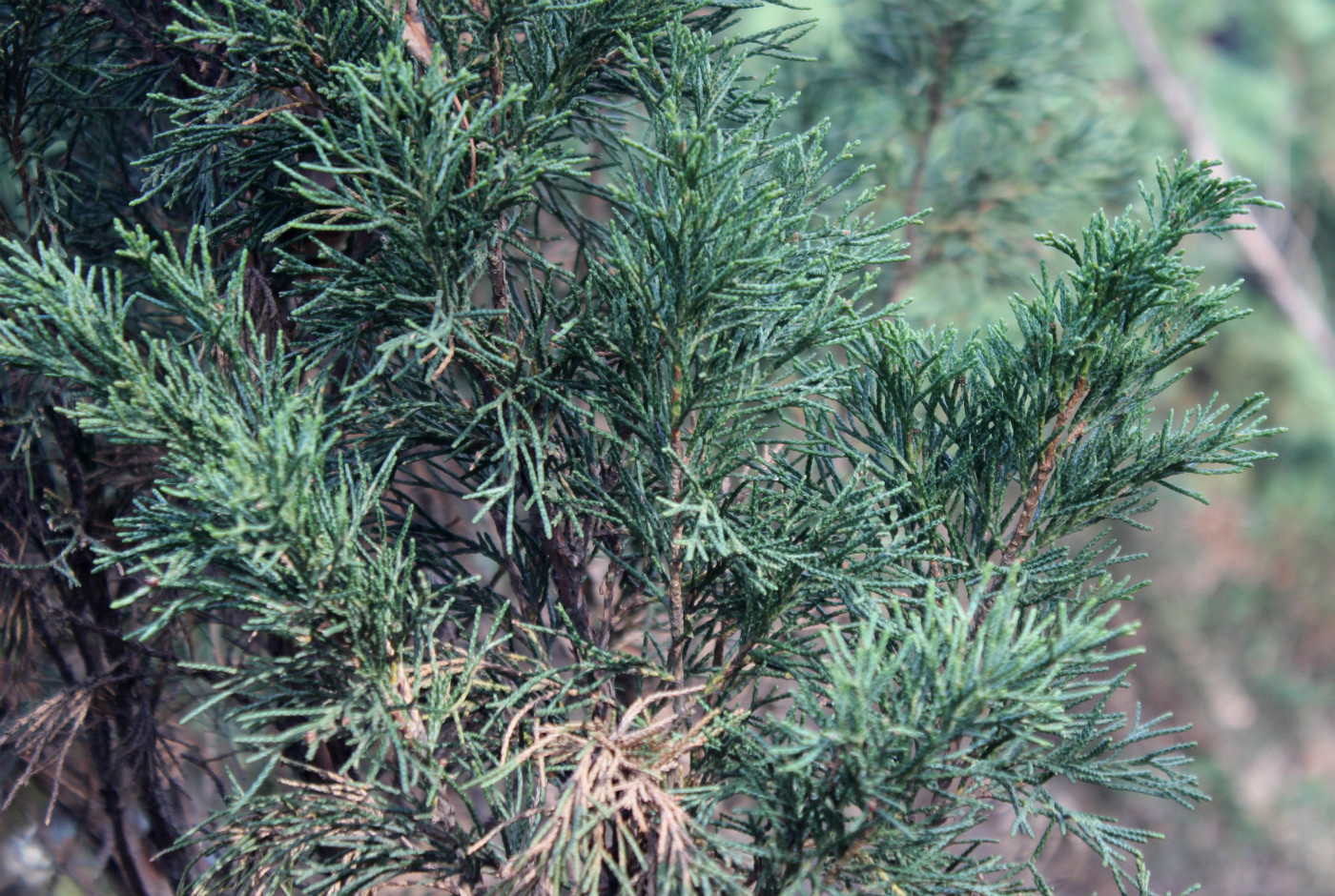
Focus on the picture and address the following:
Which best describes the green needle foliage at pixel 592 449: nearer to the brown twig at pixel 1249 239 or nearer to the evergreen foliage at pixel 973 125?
the evergreen foliage at pixel 973 125

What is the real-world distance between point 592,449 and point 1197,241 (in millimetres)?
7444

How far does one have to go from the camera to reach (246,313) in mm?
699

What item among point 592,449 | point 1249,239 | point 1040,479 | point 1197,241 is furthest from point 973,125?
point 1197,241

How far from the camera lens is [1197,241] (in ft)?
22.0

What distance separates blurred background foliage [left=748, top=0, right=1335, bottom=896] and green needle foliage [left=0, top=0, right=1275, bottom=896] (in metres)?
0.31

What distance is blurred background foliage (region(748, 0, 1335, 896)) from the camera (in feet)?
6.37

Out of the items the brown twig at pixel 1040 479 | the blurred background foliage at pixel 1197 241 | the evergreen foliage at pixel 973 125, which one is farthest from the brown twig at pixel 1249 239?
the brown twig at pixel 1040 479

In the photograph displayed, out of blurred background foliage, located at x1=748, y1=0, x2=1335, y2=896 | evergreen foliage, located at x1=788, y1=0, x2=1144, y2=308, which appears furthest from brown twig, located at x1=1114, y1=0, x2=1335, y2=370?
evergreen foliage, located at x1=788, y1=0, x2=1144, y2=308

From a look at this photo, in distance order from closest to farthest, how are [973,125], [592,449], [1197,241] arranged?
[592,449] → [973,125] → [1197,241]

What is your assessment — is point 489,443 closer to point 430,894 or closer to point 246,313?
point 246,313

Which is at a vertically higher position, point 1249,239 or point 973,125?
point 1249,239

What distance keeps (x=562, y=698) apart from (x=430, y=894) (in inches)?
41.1

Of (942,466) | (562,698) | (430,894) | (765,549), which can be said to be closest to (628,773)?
(562,698)

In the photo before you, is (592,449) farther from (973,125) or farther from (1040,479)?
(973,125)
